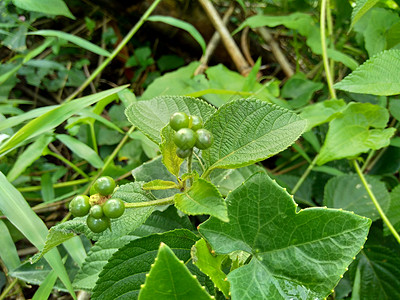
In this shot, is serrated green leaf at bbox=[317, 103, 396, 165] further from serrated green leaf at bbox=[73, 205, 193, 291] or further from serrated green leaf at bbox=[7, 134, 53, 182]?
serrated green leaf at bbox=[7, 134, 53, 182]

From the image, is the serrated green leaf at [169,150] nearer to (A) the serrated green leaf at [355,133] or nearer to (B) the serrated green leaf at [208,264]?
(B) the serrated green leaf at [208,264]

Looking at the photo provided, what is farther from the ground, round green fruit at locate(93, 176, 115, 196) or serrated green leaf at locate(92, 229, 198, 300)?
round green fruit at locate(93, 176, 115, 196)

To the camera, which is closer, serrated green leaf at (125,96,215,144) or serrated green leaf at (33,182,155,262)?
serrated green leaf at (33,182,155,262)

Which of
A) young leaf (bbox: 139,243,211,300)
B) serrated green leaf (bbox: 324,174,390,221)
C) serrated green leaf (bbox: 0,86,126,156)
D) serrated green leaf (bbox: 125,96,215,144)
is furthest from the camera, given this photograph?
serrated green leaf (bbox: 324,174,390,221)

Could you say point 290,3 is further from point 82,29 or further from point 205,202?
point 205,202

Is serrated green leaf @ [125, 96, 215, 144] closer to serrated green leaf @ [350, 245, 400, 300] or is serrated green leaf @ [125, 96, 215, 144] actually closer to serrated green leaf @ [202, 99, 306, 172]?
serrated green leaf @ [202, 99, 306, 172]

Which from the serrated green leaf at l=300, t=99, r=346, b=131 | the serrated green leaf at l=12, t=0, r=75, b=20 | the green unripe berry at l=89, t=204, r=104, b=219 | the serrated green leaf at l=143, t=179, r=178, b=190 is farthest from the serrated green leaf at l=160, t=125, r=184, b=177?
the serrated green leaf at l=12, t=0, r=75, b=20

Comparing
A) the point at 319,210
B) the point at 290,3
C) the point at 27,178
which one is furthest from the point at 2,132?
the point at 290,3

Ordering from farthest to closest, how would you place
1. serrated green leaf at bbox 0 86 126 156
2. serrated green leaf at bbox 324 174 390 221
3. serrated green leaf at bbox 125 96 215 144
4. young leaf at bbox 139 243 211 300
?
serrated green leaf at bbox 324 174 390 221 → serrated green leaf at bbox 0 86 126 156 → serrated green leaf at bbox 125 96 215 144 → young leaf at bbox 139 243 211 300

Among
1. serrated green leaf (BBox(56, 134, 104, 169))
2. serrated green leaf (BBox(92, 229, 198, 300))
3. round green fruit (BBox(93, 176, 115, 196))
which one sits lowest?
serrated green leaf (BBox(56, 134, 104, 169))
